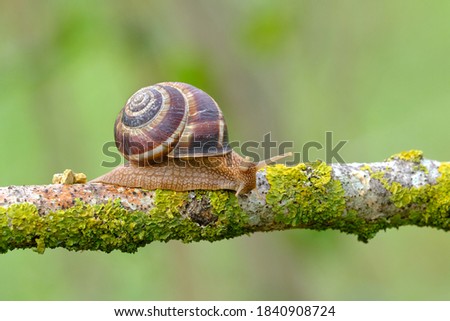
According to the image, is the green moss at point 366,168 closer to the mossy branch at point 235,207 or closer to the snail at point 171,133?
the mossy branch at point 235,207

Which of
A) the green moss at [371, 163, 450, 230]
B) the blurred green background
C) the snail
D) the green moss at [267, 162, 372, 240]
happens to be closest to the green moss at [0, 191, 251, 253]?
the green moss at [267, 162, 372, 240]

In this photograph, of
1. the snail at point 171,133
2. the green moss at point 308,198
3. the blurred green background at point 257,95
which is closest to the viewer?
the green moss at point 308,198

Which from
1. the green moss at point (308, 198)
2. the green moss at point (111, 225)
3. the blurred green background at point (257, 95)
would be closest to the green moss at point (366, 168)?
the green moss at point (308, 198)

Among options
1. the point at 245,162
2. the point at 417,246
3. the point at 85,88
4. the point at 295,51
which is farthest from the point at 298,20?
the point at 85,88

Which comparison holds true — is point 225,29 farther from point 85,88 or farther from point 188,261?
point 85,88

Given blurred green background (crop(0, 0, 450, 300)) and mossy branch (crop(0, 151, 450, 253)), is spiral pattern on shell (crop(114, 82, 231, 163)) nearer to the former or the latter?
mossy branch (crop(0, 151, 450, 253))

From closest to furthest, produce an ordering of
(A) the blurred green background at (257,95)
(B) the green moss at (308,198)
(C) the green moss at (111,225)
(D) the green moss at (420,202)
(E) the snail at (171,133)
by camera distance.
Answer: (C) the green moss at (111,225), (B) the green moss at (308,198), (D) the green moss at (420,202), (E) the snail at (171,133), (A) the blurred green background at (257,95)
